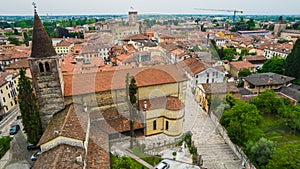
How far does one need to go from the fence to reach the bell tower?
2153 cm

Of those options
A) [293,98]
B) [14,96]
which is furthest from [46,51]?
[293,98]

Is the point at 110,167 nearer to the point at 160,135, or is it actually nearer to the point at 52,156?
the point at 52,156

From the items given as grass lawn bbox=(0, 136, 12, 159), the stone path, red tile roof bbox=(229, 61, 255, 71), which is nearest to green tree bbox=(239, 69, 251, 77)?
red tile roof bbox=(229, 61, 255, 71)

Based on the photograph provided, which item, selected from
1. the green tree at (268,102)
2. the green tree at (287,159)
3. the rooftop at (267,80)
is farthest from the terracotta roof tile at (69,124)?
the rooftop at (267,80)

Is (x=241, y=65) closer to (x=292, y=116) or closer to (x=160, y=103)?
(x=292, y=116)

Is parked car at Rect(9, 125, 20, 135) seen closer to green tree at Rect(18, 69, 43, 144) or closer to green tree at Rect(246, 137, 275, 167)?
green tree at Rect(18, 69, 43, 144)

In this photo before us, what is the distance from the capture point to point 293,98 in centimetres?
3791

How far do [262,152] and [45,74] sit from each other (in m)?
25.6

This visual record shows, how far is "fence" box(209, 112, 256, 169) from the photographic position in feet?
74.3

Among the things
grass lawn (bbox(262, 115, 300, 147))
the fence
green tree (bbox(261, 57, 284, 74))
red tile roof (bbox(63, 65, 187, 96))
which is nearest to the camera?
the fence

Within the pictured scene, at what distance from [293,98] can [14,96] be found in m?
53.9

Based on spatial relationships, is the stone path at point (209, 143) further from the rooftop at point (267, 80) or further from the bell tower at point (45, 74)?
the bell tower at point (45, 74)

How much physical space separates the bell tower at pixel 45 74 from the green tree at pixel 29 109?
81 centimetres

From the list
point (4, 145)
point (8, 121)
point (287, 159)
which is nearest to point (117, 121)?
point (4, 145)
